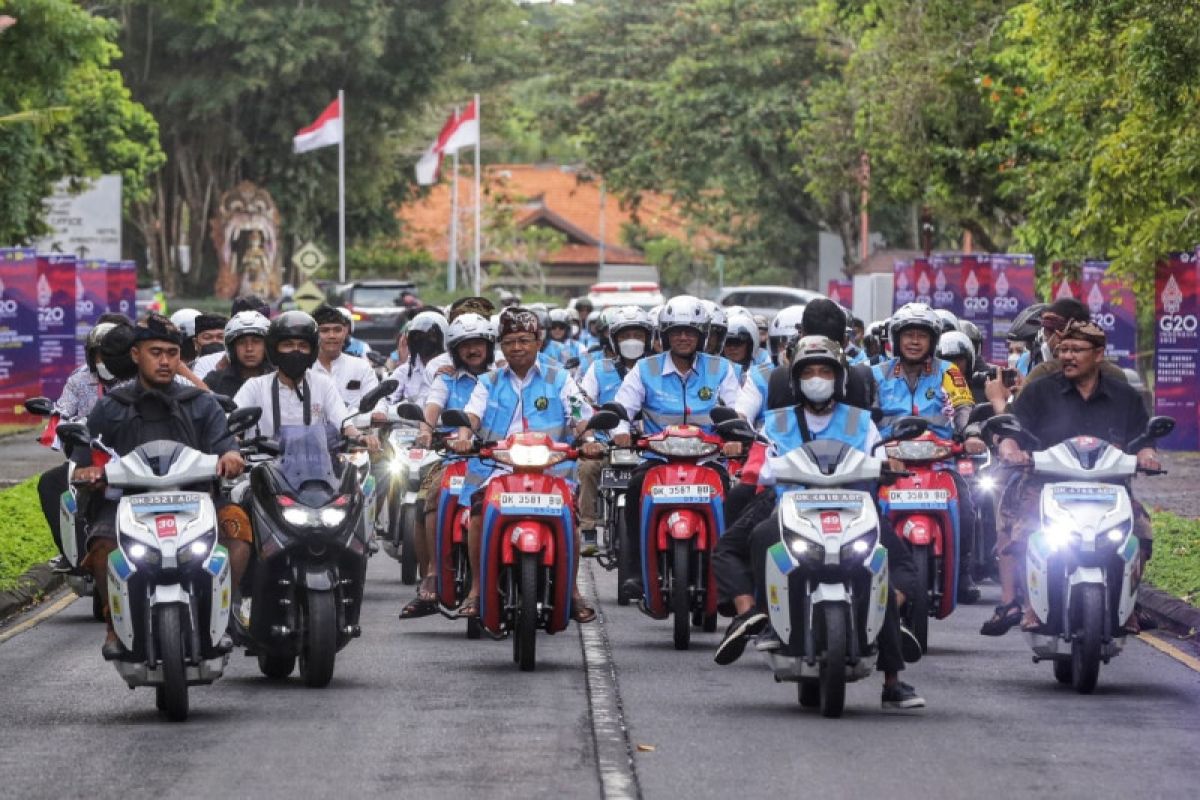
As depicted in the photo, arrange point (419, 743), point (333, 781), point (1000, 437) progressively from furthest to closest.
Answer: point (1000, 437), point (419, 743), point (333, 781)

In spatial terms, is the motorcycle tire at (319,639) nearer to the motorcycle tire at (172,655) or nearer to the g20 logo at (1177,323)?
the motorcycle tire at (172,655)

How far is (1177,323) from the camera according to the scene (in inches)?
1137

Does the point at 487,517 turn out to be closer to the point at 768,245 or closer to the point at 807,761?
the point at 807,761

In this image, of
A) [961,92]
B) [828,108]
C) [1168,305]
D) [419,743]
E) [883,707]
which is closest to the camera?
[419,743]

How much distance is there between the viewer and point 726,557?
11734mm

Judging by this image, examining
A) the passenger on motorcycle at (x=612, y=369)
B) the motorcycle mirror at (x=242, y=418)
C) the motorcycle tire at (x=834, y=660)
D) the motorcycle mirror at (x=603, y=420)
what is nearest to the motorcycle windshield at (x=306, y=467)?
the motorcycle mirror at (x=242, y=418)

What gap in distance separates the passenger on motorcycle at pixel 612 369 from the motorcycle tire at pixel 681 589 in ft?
11.1

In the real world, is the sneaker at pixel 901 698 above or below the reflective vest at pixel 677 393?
below

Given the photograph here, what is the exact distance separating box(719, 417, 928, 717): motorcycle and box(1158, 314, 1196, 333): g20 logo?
18582mm

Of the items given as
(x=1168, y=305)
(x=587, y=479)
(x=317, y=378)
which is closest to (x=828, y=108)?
(x=1168, y=305)

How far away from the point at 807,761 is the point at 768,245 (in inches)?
2537

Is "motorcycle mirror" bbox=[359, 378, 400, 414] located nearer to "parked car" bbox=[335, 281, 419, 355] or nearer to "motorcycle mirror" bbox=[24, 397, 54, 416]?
"motorcycle mirror" bbox=[24, 397, 54, 416]

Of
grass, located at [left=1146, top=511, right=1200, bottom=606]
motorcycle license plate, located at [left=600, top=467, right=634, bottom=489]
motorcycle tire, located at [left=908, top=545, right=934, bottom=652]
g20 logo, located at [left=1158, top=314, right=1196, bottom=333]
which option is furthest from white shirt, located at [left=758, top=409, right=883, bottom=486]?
g20 logo, located at [left=1158, top=314, right=1196, bottom=333]

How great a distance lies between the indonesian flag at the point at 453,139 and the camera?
6912 centimetres
